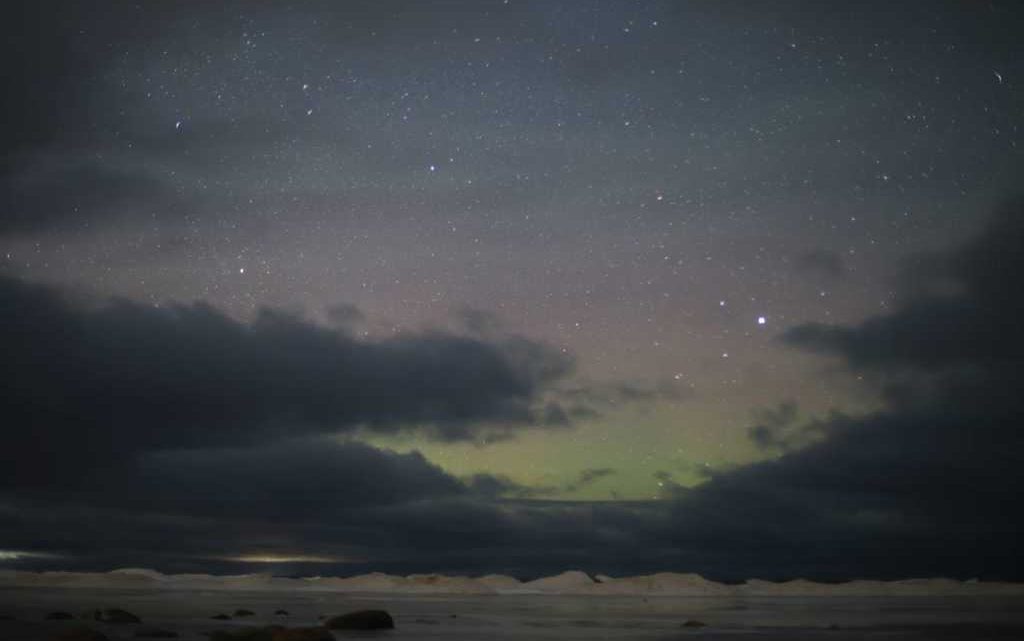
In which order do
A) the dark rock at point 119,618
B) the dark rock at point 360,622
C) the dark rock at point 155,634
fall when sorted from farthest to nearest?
1. the dark rock at point 119,618
2. the dark rock at point 360,622
3. the dark rock at point 155,634

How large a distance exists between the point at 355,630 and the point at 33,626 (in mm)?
11979

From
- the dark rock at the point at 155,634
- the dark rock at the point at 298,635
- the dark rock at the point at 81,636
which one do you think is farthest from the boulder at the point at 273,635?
the dark rock at the point at 81,636

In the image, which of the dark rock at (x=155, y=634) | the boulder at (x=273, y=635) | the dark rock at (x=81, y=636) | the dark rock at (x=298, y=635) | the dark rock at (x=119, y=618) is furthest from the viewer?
the dark rock at (x=119, y=618)

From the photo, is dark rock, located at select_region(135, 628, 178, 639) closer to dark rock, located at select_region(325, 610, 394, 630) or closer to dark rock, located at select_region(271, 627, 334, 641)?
dark rock, located at select_region(271, 627, 334, 641)

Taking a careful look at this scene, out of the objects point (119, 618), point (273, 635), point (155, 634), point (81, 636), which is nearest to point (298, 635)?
point (273, 635)

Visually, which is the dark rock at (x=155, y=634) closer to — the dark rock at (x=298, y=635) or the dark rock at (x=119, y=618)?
the dark rock at (x=298, y=635)

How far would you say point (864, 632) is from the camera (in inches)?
1599

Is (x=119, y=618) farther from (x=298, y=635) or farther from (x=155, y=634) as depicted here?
(x=298, y=635)

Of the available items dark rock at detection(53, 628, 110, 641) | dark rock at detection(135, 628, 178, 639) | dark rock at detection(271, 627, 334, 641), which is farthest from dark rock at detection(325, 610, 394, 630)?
dark rock at detection(53, 628, 110, 641)

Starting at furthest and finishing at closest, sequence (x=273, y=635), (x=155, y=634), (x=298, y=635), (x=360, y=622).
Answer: (x=360, y=622) < (x=155, y=634) < (x=298, y=635) < (x=273, y=635)

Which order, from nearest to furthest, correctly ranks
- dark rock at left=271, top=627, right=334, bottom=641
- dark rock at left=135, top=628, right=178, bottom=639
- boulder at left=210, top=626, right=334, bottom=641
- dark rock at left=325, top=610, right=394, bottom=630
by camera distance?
boulder at left=210, top=626, right=334, bottom=641
dark rock at left=271, top=627, right=334, bottom=641
dark rock at left=135, top=628, right=178, bottom=639
dark rock at left=325, top=610, right=394, bottom=630

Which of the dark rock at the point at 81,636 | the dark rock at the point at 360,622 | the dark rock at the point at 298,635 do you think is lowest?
the dark rock at the point at 360,622

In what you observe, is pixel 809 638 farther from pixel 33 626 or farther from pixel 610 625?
pixel 33 626

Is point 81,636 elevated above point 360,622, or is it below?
above
